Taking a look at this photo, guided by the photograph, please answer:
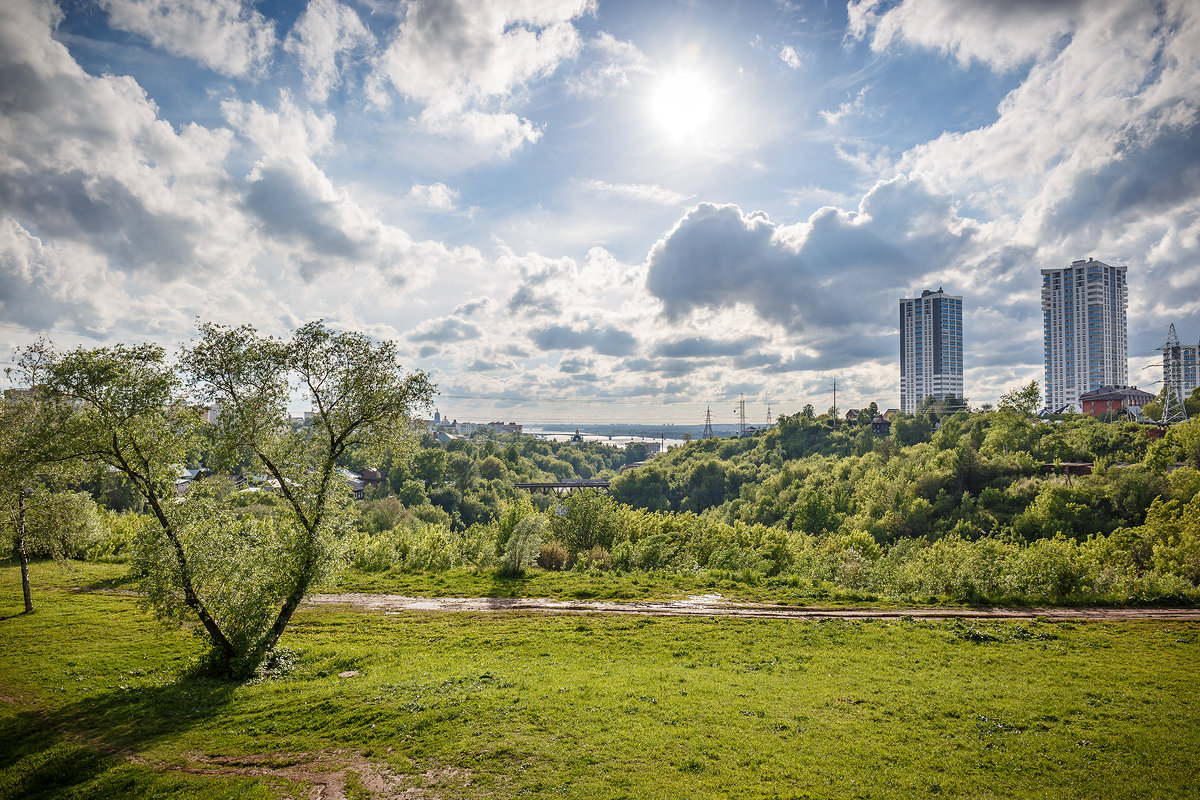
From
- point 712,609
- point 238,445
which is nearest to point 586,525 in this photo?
point 712,609

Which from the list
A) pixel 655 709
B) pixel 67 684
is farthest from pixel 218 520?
pixel 655 709

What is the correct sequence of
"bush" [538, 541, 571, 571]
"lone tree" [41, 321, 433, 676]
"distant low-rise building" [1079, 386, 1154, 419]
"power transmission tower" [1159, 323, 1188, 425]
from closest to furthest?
"lone tree" [41, 321, 433, 676] → "bush" [538, 541, 571, 571] → "power transmission tower" [1159, 323, 1188, 425] → "distant low-rise building" [1079, 386, 1154, 419]

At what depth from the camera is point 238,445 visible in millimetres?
19016

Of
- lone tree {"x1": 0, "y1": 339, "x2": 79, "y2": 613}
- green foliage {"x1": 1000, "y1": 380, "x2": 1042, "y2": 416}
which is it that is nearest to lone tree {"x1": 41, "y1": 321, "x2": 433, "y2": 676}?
lone tree {"x1": 0, "y1": 339, "x2": 79, "y2": 613}

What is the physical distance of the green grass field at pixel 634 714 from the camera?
12203 millimetres

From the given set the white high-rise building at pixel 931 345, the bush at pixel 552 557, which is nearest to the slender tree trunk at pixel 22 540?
the bush at pixel 552 557

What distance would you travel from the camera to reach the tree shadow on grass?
12984 mm

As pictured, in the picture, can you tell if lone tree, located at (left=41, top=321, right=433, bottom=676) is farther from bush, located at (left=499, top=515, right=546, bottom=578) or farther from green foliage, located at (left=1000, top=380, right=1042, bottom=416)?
green foliage, located at (left=1000, top=380, right=1042, bottom=416)

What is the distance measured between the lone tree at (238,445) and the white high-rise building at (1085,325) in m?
183

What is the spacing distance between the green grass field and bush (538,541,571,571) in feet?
50.6

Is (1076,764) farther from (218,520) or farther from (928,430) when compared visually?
(928,430)

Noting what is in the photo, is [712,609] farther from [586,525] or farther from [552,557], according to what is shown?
[586,525]

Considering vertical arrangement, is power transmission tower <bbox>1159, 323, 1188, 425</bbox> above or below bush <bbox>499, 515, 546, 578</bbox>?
above

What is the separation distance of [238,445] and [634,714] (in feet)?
51.9
